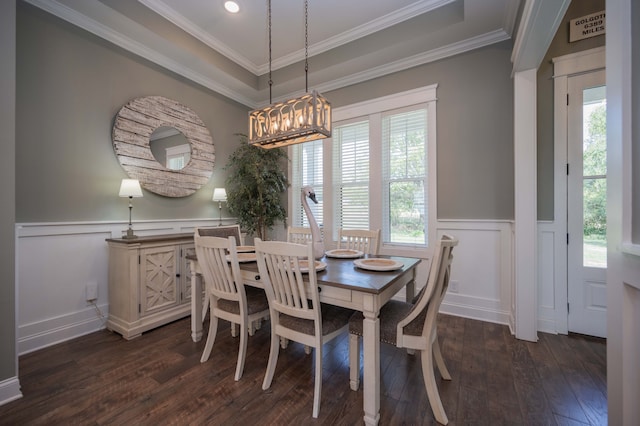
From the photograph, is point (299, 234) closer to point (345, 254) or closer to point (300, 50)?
point (345, 254)

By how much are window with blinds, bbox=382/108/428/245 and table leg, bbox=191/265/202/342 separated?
220 centimetres

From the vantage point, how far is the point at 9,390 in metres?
1.61

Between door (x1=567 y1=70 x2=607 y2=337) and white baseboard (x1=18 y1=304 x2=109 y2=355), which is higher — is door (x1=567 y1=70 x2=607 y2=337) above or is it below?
above

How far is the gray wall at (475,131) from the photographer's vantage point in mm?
2678

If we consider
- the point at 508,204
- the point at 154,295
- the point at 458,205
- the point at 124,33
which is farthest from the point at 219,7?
the point at 508,204

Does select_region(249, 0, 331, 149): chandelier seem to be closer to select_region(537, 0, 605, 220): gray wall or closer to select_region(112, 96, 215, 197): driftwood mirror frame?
select_region(112, 96, 215, 197): driftwood mirror frame

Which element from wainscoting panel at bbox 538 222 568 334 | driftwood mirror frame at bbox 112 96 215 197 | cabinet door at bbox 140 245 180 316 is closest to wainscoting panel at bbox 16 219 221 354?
cabinet door at bbox 140 245 180 316

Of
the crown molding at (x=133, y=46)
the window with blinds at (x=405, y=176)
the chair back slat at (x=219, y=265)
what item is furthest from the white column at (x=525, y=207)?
the crown molding at (x=133, y=46)

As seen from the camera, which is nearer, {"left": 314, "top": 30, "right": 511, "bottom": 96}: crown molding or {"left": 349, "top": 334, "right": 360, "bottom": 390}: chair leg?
{"left": 349, "top": 334, "right": 360, "bottom": 390}: chair leg

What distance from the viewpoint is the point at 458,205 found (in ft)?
9.56

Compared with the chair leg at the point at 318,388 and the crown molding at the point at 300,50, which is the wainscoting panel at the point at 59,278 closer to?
the crown molding at the point at 300,50

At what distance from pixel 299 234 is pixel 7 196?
2.23m

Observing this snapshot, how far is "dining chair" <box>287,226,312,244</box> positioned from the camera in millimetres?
2846

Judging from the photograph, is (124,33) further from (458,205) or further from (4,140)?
(458,205)
